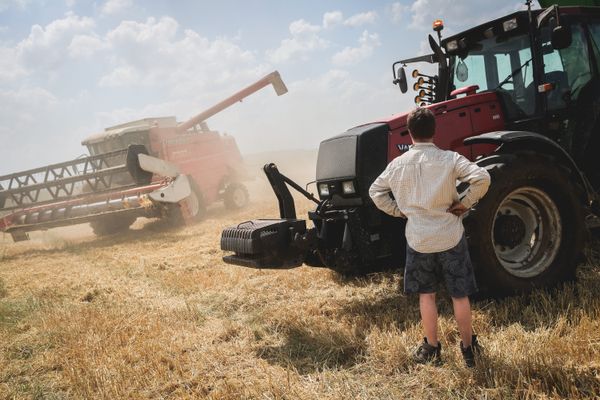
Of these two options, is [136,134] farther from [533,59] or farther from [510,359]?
[510,359]

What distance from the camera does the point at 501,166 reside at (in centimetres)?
325

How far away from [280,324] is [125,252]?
5.42 meters

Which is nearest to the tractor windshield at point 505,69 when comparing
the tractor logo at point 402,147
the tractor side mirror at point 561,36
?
the tractor side mirror at point 561,36

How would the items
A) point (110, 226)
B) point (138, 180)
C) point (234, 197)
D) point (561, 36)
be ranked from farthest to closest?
1. point (234, 197)
2. point (110, 226)
3. point (138, 180)
4. point (561, 36)

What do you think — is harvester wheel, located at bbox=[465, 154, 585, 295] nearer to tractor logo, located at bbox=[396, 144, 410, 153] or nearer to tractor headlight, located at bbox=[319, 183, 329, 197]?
tractor logo, located at bbox=[396, 144, 410, 153]

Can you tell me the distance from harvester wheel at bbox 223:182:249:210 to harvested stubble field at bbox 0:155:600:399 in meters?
8.18

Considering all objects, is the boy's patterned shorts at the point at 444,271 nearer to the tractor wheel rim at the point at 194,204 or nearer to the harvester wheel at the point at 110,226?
the tractor wheel rim at the point at 194,204

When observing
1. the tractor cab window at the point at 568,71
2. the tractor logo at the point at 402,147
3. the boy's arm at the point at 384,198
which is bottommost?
the boy's arm at the point at 384,198

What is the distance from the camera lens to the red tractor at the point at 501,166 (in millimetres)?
3365

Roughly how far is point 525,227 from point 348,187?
4.76 ft

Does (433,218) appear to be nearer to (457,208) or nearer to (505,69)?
(457,208)

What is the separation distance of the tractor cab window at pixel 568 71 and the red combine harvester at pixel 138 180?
7.67m

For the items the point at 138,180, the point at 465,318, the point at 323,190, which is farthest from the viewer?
the point at 138,180

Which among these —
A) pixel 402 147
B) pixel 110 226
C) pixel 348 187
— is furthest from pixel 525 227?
pixel 110 226
